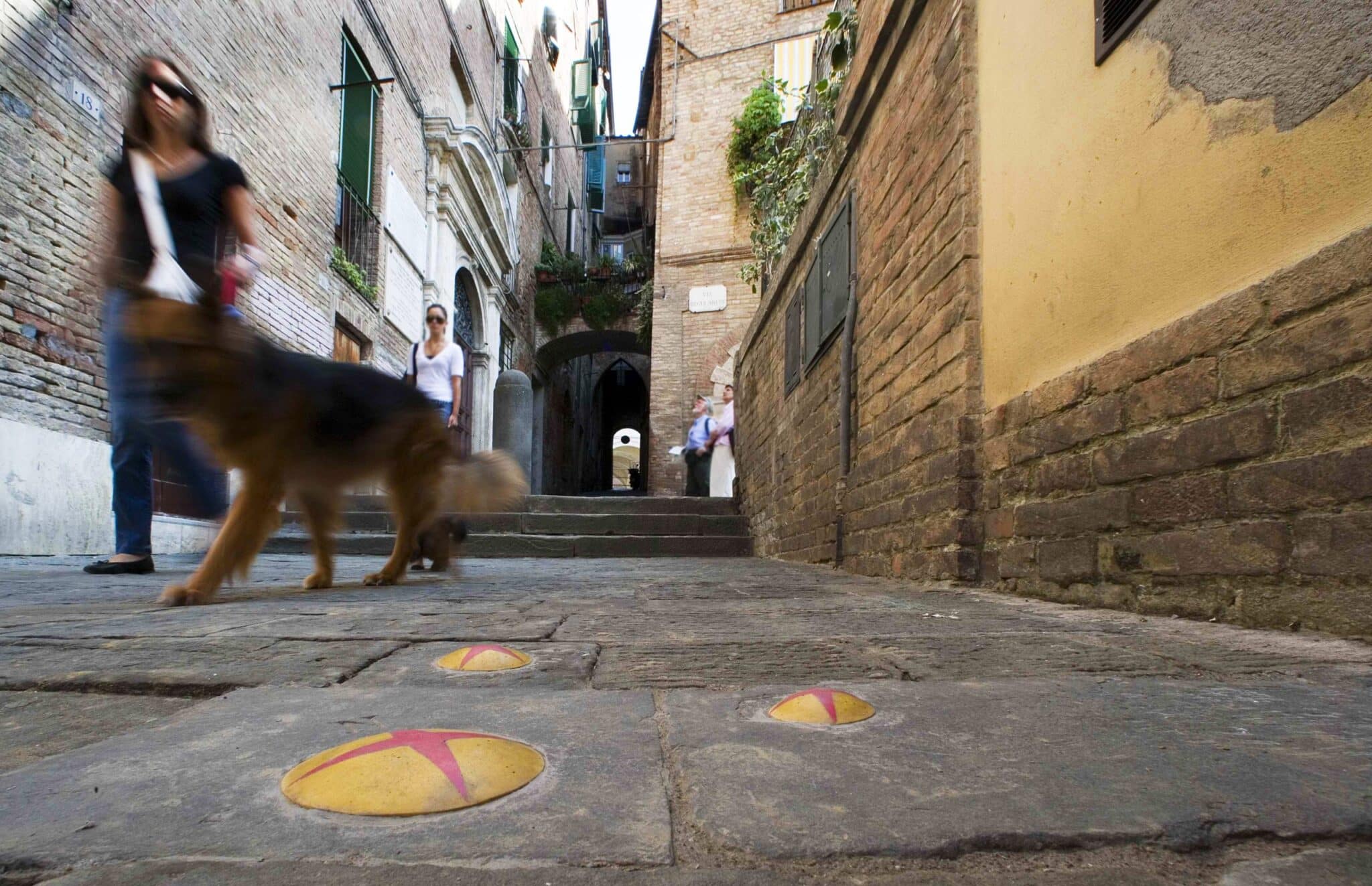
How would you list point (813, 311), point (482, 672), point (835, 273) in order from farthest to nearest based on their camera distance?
point (813, 311)
point (835, 273)
point (482, 672)

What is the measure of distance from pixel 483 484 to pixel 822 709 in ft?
10.0

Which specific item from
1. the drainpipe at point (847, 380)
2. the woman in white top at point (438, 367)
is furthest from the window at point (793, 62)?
the drainpipe at point (847, 380)

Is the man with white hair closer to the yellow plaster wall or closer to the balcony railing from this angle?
the balcony railing

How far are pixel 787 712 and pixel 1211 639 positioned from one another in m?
1.27

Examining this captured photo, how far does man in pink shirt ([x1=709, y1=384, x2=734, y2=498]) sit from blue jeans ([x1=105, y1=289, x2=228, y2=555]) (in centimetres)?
783

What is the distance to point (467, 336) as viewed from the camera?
53.0 feet

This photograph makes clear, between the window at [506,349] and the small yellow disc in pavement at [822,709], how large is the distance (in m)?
17.1

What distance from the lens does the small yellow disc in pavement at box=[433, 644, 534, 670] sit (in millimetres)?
1770

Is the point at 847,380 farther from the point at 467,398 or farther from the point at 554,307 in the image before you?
the point at 554,307

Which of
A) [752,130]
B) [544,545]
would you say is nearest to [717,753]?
[544,545]

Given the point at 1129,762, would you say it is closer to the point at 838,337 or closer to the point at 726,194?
the point at 838,337

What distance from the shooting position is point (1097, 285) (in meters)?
2.73

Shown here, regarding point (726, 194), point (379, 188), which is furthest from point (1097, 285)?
point (726, 194)

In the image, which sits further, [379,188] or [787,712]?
[379,188]
